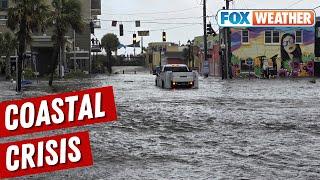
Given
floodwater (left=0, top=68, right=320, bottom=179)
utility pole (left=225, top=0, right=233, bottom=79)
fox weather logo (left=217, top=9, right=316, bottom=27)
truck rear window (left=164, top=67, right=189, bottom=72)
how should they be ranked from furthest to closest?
fox weather logo (left=217, top=9, right=316, bottom=27) → utility pole (left=225, top=0, right=233, bottom=79) → truck rear window (left=164, top=67, right=189, bottom=72) → floodwater (left=0, top=68, right=320, bottom=179)

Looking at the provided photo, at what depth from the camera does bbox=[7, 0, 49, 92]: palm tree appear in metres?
35.0

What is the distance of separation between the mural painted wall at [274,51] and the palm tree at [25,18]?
3336 cm

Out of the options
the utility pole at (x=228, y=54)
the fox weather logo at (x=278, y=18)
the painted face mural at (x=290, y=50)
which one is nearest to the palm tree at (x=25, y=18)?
the utility pole at (x=228, y=54)

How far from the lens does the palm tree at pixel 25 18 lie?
34969mm

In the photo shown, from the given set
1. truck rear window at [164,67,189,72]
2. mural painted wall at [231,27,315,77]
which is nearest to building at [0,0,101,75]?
truck rear window at [164,67,189,72]

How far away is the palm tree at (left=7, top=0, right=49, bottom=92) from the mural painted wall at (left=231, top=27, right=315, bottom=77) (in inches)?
1313

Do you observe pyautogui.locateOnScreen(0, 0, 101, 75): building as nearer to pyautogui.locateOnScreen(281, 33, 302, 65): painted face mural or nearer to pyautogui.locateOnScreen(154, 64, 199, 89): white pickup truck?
pyautogui.locateOnScreen(154, 64, 199, 89): white pickup truck

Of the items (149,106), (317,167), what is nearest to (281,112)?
(149,106)

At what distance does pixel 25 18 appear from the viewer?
3506cm

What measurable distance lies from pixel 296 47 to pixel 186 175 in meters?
58.6

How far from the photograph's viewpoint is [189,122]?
16125mm

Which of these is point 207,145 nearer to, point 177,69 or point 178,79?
point 178,79

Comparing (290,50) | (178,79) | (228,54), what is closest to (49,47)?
(228,54)

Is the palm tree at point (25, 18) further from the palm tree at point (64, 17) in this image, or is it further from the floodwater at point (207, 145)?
the floodwater at point (207, 145)
